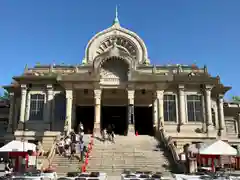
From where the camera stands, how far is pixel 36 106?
1318 inches

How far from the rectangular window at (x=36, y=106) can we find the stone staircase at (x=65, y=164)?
11.7m

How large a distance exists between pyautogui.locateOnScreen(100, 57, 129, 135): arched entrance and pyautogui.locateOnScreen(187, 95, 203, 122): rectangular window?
7.11 metres

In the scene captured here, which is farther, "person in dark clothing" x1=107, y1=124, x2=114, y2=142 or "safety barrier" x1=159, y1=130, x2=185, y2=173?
"person in dark clothing" x1=107, y1=124, x2=114, y2=142

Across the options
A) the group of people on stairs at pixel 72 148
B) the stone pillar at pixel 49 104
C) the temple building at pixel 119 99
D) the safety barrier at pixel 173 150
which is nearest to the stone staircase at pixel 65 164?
the group of people on stairs at pixel 72 148

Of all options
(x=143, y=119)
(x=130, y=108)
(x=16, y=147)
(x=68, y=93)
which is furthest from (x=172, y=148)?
(x=143, y=119)

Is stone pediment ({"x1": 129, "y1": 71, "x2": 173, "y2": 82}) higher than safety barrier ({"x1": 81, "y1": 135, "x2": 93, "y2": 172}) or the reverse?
higher

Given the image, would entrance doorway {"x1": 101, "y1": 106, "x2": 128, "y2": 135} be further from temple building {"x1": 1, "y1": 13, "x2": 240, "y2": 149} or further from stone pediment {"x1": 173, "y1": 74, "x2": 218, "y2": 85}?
stone pediment {"x1": 173, "y1": 74, "x2": 218, "y2": 85}

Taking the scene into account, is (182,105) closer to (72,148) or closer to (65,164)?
(72,148)

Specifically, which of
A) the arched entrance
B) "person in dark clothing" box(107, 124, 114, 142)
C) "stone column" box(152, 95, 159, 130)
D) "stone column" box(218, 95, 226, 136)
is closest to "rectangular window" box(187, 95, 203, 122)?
"stone column" box(218, 95, 226, 136)

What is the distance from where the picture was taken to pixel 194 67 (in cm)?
3888

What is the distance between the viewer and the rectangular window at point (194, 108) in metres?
33.0

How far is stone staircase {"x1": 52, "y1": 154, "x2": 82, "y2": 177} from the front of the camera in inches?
804

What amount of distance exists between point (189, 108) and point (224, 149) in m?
15.0

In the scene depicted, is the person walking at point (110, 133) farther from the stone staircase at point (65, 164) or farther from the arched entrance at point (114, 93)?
the stone staircase at point (65, 164)
